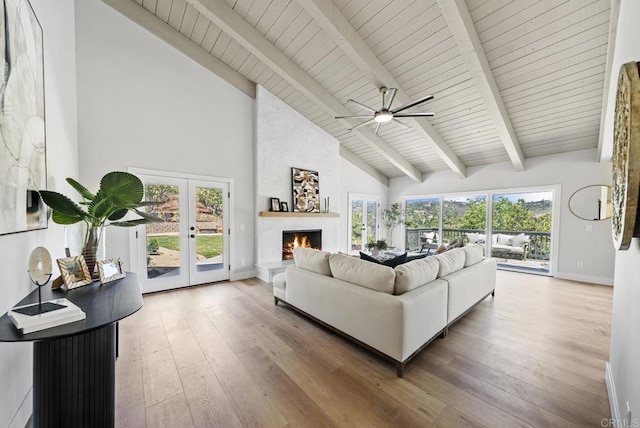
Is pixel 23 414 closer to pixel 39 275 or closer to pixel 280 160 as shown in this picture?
pixel 39 275

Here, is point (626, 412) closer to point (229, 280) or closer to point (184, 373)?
point (184, 373)

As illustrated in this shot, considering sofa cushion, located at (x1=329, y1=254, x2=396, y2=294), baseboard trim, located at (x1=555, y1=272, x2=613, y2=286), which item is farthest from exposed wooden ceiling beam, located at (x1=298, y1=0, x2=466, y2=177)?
baseboard trim, located at (x1=555, y1=272, x2=613, y2=286)

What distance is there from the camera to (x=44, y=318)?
1.09m

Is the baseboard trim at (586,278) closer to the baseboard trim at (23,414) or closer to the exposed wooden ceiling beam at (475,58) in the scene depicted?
the exposed wooden ceiling beam at (475,58)

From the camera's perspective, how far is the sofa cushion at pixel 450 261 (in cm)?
268

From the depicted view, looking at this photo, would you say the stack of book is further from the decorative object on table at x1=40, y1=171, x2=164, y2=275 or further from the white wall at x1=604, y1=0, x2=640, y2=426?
the white wall at x1=604, y1=0, x2=640, y2=426

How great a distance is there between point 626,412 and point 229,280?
4758 mm

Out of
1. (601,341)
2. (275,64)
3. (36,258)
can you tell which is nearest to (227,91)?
(275,64)

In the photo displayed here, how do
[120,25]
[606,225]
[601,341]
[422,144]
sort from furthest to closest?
[422,144] < [606,225] < [120,25] < [601,341]

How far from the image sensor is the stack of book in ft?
3.42

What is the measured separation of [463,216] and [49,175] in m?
7.52

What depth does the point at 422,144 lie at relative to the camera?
225 inches

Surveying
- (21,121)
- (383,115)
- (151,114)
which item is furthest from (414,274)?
(151,114)

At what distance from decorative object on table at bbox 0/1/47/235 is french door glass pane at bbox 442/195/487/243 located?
704 cm
